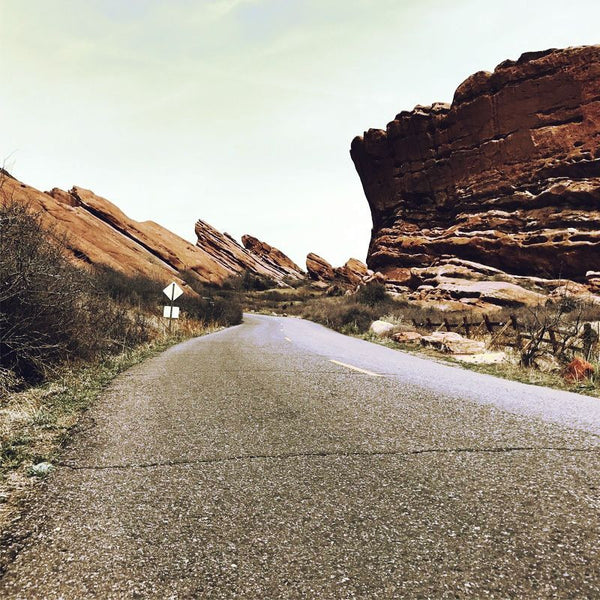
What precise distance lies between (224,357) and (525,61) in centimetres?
4206

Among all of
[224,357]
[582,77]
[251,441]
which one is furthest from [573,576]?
[582,77]

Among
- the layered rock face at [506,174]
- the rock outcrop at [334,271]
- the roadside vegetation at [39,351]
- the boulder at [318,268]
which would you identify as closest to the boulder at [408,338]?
the roadside vegetation at [39,351]

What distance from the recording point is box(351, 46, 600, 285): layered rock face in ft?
108

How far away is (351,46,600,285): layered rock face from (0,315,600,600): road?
3160 centimetres

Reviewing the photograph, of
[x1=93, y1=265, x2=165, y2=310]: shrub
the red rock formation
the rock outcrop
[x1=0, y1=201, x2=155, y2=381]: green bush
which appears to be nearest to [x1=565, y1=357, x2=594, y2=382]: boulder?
[x1=0, y1=201, x2=155, y2=381]: green bush

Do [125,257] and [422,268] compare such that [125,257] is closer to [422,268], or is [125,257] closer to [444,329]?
[444,329]

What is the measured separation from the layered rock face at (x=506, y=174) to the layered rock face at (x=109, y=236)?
21433 millimetres

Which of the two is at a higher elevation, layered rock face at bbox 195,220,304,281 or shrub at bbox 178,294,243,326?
layered rock face at bbox 195,220,304,281

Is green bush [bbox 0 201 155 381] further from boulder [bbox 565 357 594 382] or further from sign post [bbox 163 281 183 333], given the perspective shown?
boulder [bbox 565 357 594 382]

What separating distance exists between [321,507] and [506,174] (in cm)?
4173

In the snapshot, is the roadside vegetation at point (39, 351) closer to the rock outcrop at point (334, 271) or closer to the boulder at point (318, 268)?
the rock outcrop at point (334, 271)

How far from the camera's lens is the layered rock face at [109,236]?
2261cm

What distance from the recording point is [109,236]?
2945 cm

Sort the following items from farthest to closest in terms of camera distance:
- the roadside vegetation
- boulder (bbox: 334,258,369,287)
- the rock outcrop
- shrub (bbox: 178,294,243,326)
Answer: the rock outcrop → boulder (bbox: 334,258,369,287) → shrub (bbox: 178,294,243,326) → the roadside vegetation
